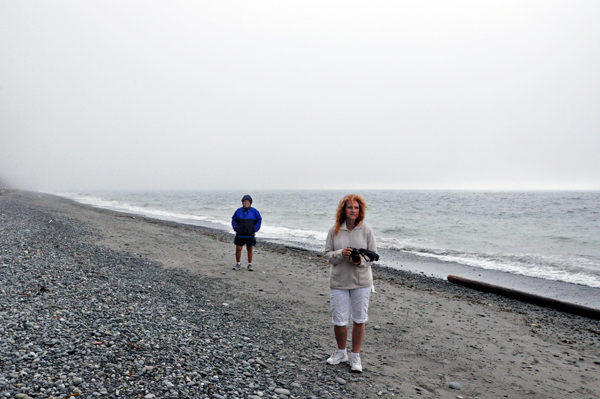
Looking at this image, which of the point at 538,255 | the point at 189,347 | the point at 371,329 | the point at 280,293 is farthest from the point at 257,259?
the point at 538,255

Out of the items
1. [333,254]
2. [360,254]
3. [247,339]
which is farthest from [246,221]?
[360,254]

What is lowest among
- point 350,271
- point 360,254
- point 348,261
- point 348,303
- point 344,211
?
point 348,303

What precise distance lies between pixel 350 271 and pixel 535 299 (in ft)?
26.9

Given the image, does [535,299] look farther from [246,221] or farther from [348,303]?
[246,221]

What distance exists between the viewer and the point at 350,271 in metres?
4.52

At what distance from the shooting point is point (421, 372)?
5090 mm

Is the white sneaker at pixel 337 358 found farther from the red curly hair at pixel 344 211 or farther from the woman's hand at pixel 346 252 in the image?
the red curly hair at pixel 344 211

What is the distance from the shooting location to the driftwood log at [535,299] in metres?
8.67

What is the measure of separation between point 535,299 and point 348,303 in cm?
802

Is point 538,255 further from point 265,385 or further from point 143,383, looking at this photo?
point 143,383

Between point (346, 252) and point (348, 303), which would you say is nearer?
point (346, 252)

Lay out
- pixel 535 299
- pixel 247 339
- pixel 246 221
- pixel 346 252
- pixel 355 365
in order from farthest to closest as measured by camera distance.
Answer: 1. pixel 246 221
2. pixel 535 299
3. pixel 247 339
4. pixel 355 365
5. pixel 346 252

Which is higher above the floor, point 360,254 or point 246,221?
point 360,254

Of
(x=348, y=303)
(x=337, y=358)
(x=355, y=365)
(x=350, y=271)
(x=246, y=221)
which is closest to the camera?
(x=350, y=271)
